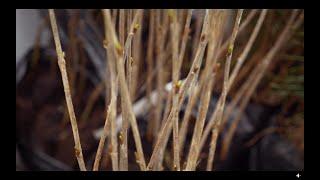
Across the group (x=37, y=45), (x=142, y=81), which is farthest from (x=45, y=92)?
(x=142, y=81)

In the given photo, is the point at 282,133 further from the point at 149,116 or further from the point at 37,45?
the point at 37,45

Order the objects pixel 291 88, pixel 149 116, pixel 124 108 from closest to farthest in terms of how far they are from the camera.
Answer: pixel 124 108 → pixel 149 116 → pixel 291 88

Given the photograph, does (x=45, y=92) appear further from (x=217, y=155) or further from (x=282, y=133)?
(x=282, y=133)

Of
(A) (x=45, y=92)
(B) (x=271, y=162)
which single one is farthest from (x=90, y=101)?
(B) (x=271, y=162)

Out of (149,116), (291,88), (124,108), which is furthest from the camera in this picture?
(291,88)

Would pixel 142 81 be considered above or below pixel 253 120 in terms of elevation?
above

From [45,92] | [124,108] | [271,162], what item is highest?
[45,92]

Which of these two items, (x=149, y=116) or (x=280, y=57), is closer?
(x=149, y=116)
